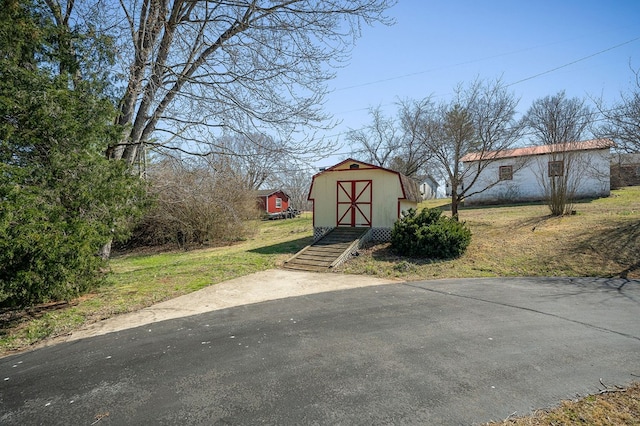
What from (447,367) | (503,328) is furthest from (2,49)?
(503,328)

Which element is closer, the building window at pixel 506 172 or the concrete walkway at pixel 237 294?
the concrete walkway at pixel 237 294

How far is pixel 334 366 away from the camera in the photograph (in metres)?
3.81

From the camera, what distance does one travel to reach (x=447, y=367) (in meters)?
3.73

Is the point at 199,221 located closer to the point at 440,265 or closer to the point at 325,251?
the point at 325,251

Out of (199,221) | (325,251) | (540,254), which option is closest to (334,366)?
(325,251)

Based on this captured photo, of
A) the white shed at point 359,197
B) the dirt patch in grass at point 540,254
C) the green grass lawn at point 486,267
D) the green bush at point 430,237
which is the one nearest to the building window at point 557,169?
the green grass lawn at point 486,267

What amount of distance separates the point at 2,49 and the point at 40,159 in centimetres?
202

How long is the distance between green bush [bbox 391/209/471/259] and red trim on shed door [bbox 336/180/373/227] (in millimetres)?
2261

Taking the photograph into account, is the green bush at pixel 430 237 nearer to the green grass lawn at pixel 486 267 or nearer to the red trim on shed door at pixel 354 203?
the green grass lawn at pixel 486 267

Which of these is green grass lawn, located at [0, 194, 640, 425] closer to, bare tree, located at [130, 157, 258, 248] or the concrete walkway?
the concrete walkway

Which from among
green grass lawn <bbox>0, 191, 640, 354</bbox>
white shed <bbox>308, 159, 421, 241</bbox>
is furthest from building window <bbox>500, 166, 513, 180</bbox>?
white shed <bbox>308, 159, 421, 241</bbox>

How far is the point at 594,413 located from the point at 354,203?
11.9 m

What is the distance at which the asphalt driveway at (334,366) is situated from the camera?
2.99 metres

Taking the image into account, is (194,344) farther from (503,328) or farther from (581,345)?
(581,345)
